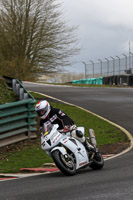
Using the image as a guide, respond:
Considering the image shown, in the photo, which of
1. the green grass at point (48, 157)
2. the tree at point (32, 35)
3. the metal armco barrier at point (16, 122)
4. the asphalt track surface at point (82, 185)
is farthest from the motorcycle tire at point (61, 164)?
the tree at point (32, 35)

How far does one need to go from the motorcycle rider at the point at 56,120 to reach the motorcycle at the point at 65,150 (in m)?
0.11

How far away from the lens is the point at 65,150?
859 cm

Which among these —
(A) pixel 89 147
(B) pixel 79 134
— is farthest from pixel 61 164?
(A) pixel 89 147

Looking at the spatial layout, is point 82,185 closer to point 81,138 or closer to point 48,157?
point 81,138

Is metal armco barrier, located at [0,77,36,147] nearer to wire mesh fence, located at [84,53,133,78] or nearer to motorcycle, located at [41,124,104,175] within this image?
motorcycle, located at [41,124,104,175]

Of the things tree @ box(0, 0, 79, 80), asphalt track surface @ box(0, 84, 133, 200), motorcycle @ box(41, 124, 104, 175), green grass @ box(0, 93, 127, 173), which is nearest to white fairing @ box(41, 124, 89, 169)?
motorcycle @ box(41, 124, 104, 175)

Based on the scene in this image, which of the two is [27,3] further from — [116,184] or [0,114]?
[116,184]

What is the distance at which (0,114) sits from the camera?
12875mm

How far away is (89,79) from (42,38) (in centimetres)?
905

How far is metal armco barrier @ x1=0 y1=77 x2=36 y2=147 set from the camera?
12867 mm

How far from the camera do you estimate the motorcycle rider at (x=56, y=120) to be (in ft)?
29.6

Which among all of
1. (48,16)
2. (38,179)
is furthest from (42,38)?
(38,179)

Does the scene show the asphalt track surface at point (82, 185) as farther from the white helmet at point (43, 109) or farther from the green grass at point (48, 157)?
the green grass at point (48, 157)

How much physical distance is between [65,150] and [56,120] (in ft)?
2.67
